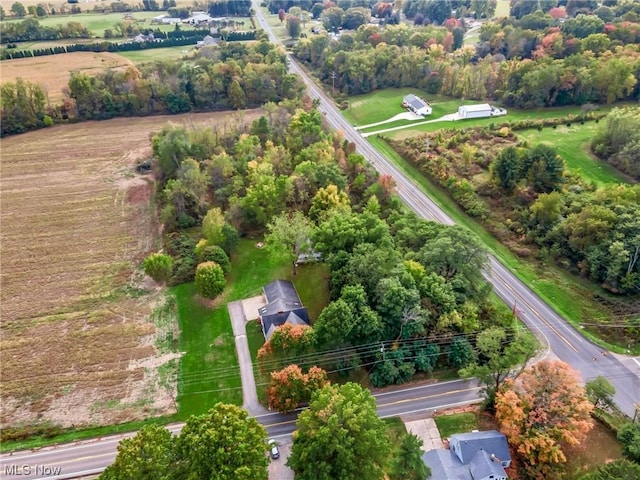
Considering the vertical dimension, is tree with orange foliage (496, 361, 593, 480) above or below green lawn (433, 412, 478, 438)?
above

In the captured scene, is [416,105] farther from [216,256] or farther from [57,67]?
[57,67]

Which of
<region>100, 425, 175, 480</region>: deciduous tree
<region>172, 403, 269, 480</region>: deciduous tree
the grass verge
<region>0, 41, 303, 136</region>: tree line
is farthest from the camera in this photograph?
<region>0, 41, 303, 136</region>: tree line

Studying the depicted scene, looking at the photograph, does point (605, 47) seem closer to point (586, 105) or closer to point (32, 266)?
point (586, 105)

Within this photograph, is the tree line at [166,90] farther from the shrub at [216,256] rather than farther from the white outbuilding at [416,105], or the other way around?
the shrub at [216,256]

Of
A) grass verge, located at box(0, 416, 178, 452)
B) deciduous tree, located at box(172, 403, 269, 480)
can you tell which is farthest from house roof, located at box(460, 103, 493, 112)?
deciduous tree, located at box(172, 403, 269, 480)

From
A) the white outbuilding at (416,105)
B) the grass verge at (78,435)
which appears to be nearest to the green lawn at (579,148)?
the white outbuilding at (416,105)

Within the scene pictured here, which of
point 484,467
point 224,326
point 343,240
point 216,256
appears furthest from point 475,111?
point 484,467

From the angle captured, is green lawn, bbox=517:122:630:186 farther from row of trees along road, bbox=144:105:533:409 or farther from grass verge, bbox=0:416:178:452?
grass verge, bbox=0:416:178:452
